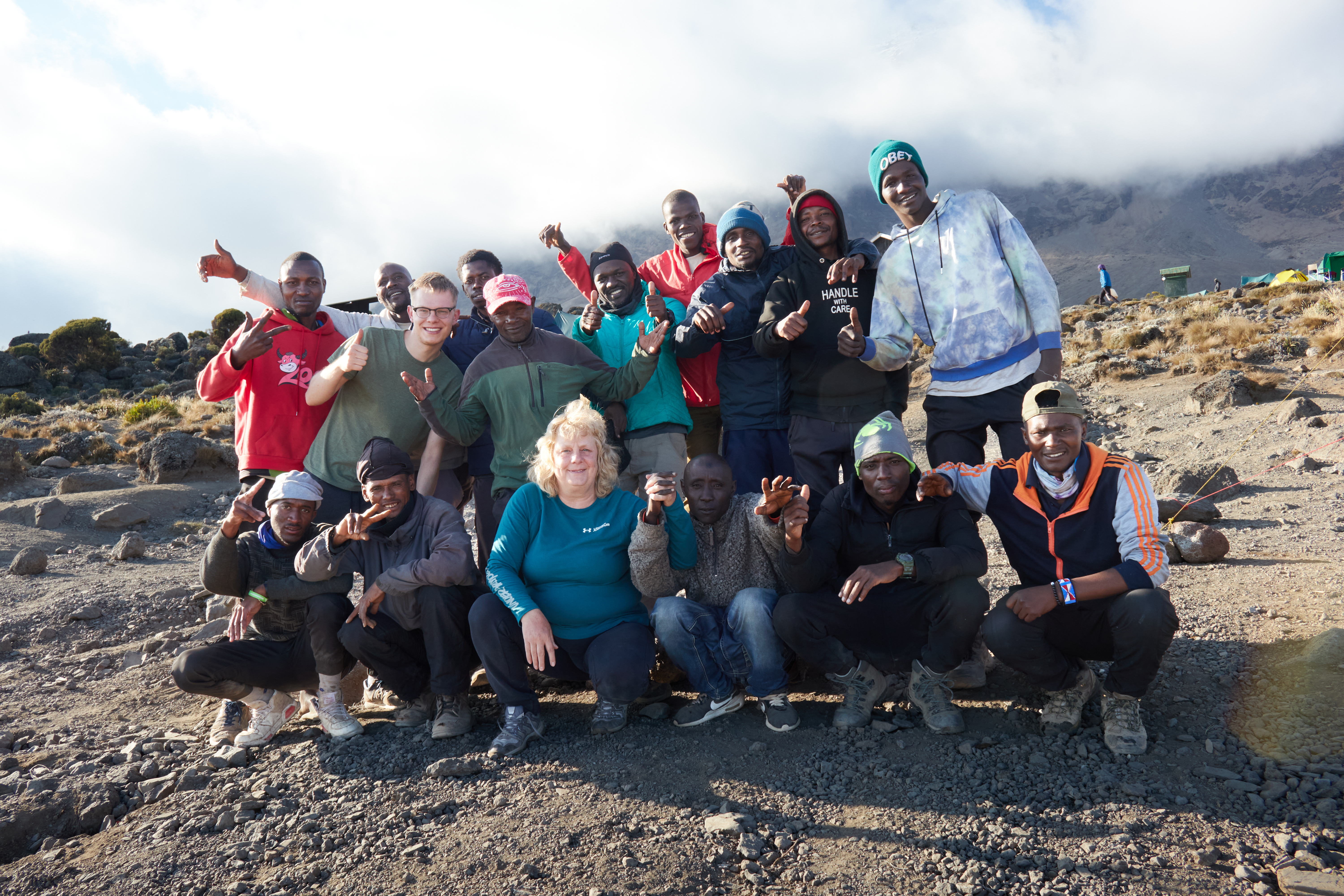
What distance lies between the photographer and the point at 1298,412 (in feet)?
33.1

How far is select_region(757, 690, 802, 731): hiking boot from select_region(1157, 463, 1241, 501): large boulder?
614 cm

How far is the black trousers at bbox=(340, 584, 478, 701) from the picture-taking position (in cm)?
413

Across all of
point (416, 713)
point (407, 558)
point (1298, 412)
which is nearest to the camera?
point (407, 558)

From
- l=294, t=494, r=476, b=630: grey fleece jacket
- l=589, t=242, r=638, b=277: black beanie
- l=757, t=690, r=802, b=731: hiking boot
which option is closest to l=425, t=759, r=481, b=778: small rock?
l=294, t=494, r=476, b=630: grey fleece jacket

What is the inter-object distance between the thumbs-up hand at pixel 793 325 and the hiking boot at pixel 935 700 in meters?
1.77

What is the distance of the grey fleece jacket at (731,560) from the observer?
4.19 meters

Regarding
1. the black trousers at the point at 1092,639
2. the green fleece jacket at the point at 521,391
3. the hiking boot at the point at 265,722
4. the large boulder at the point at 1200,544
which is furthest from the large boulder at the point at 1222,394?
the hiking boot at the point at 265,722

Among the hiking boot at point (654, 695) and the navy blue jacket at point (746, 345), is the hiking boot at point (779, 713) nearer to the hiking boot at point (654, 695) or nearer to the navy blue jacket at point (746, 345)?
the hiking boot at point (654, 695)

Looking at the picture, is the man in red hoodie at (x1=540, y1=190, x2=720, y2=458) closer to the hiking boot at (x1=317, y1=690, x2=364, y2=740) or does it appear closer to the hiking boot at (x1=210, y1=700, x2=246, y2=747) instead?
the hiking boot at (x1=317, y1=690, x2=364, y2=740)

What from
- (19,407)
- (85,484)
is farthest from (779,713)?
(19,407)

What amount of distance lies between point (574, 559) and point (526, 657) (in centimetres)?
54

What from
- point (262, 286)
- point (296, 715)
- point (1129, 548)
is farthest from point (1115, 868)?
point (262, 286)

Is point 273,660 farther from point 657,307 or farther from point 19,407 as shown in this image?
point 19,407

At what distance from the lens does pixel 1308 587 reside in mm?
5059
